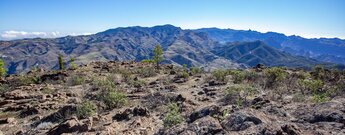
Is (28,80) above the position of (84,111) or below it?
below

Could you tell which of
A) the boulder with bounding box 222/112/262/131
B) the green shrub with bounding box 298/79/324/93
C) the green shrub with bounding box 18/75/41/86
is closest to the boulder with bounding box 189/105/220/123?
the boulder with bounding box 222/112/262/131

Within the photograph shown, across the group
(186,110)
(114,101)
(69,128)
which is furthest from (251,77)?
(69,128)

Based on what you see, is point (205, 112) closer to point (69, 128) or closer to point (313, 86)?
point (69, 128)

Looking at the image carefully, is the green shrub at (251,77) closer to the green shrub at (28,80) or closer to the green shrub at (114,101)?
the green shrub at (114,101)

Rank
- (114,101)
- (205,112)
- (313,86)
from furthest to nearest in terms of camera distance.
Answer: (313,86)
(114,101)
(205,112)

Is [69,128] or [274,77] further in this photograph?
[274,77]

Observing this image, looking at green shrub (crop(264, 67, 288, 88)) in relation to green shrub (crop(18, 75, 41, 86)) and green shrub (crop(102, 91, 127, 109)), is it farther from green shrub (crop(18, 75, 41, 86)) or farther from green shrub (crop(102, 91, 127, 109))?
green shrub (crop(18, 75, 41, 86))

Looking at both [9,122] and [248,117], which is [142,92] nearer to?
[9,122]

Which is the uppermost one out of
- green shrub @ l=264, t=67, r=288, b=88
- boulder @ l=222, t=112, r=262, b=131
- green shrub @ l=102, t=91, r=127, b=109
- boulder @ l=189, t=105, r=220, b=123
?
boulder @ l=222, t=112, r=262, b=131

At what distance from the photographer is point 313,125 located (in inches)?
541

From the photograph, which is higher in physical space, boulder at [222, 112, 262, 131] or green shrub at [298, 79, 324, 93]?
boulder at [222, 112, 262, 131]

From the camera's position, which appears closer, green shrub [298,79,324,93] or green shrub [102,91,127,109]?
green shrub [102,91,127,109]

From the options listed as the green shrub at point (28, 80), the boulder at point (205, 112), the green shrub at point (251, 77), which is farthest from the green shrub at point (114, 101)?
the green shrub at point (28, 80)

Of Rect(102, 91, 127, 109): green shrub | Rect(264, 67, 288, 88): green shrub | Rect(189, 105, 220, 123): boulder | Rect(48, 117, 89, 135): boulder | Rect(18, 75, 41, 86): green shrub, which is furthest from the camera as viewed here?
Rect(18, 75, 41, 86): green shrub
